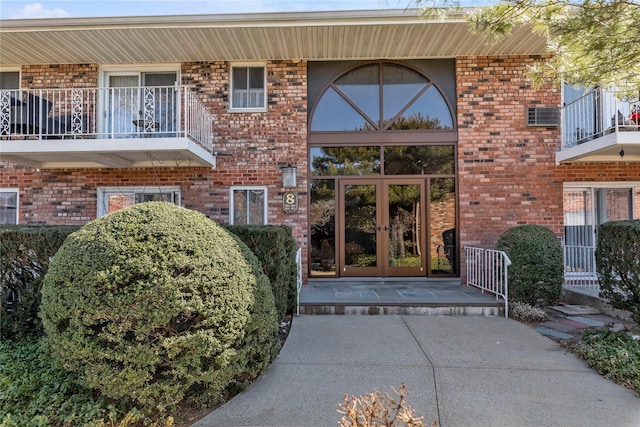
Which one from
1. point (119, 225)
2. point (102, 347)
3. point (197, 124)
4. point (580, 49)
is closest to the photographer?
point (102, 347)

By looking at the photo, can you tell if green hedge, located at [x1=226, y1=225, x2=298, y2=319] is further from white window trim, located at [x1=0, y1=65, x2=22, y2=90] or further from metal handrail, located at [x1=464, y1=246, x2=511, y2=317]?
white window trim, located at [x1=0, y1=65, x2=22, y2=90]

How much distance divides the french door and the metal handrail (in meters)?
0.94

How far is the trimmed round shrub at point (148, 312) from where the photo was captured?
8.61ft

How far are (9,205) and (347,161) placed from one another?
735 centimetres

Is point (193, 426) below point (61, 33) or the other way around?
below

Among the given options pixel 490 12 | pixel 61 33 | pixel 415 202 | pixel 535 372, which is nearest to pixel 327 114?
pixel 415 202

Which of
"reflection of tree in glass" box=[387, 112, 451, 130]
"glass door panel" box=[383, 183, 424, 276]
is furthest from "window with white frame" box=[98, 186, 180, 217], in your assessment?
"reflection of tree in glass" box=[387, 112, 451, 130]

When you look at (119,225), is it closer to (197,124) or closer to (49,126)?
(197,124)

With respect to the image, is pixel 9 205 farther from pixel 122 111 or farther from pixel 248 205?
pixel 248 205

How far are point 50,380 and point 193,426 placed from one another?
5.02 feet

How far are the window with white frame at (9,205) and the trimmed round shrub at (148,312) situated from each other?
6337 millimetres

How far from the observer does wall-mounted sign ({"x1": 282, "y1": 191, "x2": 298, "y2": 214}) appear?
7.32m

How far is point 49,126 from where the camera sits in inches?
270

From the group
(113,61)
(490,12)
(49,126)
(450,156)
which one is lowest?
(450,156)
